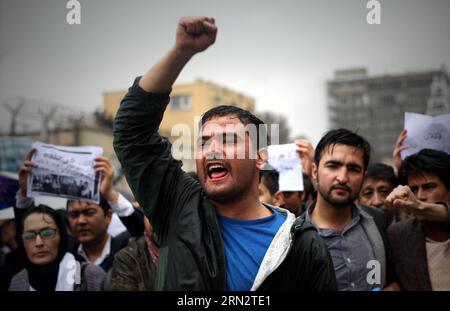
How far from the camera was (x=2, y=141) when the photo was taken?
183 inches

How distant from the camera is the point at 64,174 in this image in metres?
3.90

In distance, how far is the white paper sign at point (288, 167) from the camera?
154 inches

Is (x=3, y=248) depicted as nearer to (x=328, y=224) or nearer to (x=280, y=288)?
(x=328, y=224)

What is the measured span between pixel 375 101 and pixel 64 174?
186 ft

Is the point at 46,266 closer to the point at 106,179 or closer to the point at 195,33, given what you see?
the point at 106,179

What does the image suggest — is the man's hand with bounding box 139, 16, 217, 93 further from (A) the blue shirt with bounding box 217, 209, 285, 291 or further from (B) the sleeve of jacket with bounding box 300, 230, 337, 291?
(B) the sleeve of jacket with bounding box 300, 230, 337, 291

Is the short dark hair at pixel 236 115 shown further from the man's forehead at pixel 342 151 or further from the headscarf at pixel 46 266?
the headscarf at pixel 46 266

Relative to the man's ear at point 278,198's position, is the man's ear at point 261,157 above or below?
above

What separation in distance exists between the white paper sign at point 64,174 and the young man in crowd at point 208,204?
73.5 inches

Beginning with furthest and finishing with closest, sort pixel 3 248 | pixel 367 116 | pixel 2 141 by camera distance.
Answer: pixel 367 116 → pixel 3 248 → pixel 2 141

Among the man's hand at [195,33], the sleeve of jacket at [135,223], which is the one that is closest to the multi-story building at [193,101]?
the sleeve of jacket at [135,223]

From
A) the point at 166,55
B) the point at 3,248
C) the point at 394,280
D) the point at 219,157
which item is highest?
the point at 166,55

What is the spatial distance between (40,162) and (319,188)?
2.05 metres
